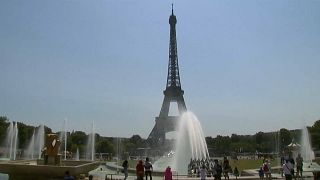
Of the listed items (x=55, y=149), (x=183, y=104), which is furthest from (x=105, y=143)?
(x=55, y=149)

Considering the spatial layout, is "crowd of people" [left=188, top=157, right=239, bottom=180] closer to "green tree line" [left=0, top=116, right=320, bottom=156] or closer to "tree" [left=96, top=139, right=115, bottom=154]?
"green tree line" [left=0, top=116, right=320, bottom=156]

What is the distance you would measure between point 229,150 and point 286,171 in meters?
114

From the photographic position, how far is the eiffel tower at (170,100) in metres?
101

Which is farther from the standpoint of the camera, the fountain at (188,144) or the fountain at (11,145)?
the fountain at (11,145)

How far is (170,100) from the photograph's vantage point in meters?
102

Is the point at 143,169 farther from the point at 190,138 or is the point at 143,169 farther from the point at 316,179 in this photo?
the point at 190,138

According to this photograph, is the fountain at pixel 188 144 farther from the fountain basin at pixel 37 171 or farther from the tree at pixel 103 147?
the tree at pixel 103 147

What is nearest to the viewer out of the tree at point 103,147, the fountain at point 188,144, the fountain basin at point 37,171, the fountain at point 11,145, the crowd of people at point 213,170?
the fountain basin at point 37,171

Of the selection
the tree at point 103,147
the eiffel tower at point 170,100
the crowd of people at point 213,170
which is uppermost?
the eiffel tower at point 170,100

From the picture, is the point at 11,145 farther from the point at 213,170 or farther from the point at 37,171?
the point at 213,170

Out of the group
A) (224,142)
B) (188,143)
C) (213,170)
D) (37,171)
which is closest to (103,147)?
(224,142)

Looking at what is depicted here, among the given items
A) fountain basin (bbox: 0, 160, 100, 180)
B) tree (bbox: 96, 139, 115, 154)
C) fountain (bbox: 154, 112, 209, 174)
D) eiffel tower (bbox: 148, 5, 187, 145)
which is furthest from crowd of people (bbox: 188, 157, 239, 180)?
tree (bbox: 96, 139, 115, 154)

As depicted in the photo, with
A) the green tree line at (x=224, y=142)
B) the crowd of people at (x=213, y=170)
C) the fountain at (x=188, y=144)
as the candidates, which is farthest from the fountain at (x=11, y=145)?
the crowd of people at (x=213, y=170)

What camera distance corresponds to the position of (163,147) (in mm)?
105375
